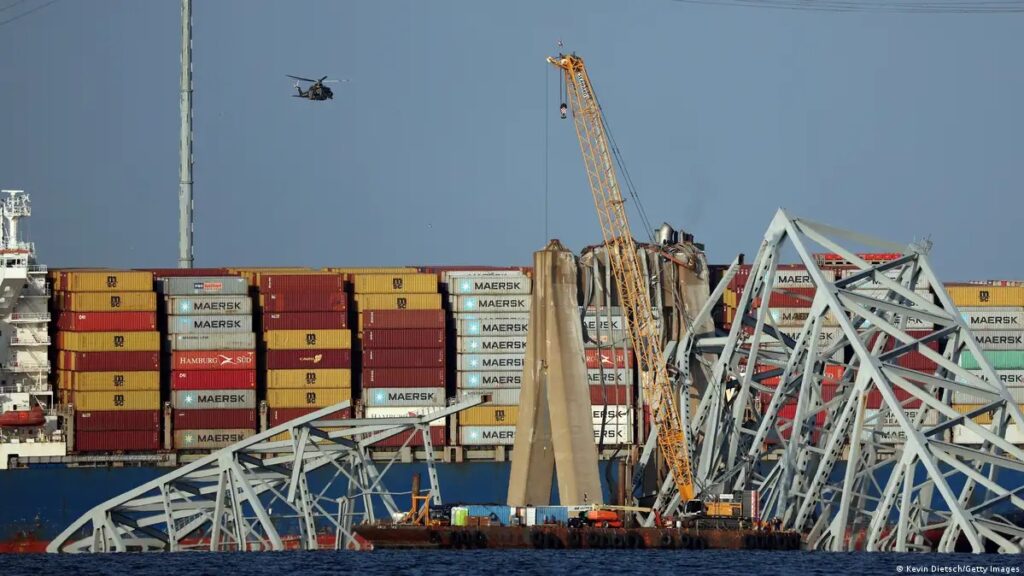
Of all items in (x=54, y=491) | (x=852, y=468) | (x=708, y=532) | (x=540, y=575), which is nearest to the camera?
(x=540, y=575)

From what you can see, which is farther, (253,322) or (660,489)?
(253,322)

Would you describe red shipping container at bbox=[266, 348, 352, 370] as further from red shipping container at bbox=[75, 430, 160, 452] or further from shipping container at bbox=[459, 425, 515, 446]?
red shipping container at bbox=[75, 430, 160, 452]

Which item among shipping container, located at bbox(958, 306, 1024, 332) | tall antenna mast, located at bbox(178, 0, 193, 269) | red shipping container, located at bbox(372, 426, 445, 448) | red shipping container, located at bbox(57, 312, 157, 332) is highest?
tall antenna mast, located at bbox(178, 0, 193, 269)

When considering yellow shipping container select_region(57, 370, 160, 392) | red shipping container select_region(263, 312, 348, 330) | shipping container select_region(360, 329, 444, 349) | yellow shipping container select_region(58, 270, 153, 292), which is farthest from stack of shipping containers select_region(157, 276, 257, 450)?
shipping container select_region(360, 329, 444, 349)

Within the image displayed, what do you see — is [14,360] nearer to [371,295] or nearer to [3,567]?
[371,295]

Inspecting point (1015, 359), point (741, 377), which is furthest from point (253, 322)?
point (1015, 359)

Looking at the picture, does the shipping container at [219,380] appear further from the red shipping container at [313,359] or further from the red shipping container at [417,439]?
the red shipping container at [417,439]

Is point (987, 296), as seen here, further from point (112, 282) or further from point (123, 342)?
point (112, 282)

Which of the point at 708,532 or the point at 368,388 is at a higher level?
the point at 368,388

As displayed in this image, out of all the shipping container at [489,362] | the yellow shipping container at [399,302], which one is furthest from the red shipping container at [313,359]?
the shipping container at [489,362]
